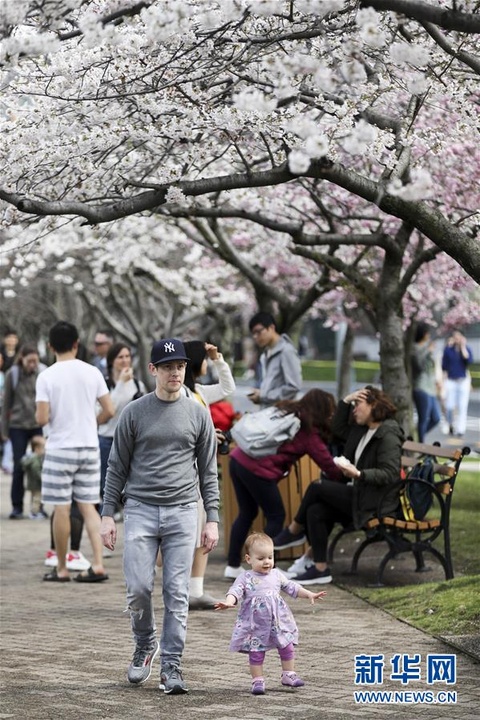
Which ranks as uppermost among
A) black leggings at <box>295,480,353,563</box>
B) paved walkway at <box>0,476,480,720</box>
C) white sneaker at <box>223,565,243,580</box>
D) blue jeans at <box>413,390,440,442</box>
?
blue jeans at <box>413,390,440,442</box>

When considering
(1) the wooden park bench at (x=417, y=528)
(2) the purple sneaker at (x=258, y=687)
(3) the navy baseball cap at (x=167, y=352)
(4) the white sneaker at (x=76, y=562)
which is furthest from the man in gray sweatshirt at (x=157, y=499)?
(4) the white sneaker at (x=76, y=562)

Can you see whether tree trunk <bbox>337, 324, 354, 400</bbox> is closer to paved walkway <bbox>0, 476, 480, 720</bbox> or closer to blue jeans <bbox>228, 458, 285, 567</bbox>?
blue jeans <bbox>228, 458, 285, 567</bbox>

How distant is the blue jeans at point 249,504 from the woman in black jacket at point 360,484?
27 centimetres

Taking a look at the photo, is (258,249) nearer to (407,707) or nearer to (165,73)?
(165,73)

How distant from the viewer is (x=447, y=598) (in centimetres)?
908

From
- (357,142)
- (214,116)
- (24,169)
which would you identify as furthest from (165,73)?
(357,142)

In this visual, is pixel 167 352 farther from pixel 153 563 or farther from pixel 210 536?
pixel 153 563

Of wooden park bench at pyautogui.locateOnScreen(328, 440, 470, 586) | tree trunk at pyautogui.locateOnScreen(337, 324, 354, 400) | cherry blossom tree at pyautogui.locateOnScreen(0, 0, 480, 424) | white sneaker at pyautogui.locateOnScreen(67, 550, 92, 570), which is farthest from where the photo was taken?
tree trunk at pyautogui.locateOnScreen(337, 324, 354, 400)

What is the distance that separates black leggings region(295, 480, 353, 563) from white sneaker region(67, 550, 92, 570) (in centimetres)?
217

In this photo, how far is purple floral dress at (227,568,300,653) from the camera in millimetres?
6793

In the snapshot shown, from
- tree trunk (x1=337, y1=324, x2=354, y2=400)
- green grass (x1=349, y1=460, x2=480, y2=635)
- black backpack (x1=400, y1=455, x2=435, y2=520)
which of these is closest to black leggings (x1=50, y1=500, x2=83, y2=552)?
green grass (x1=349, y1=460, x2=480, y2=635)

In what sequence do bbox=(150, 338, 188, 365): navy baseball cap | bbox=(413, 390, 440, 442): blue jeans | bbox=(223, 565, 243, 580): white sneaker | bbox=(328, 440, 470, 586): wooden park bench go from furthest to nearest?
bbox=(413, 390, 440, 442): blue jeans < bbox=(223, 565, 243, 580): white sneaker < bbox=(328, 440, 470, 586): wooden park bench < bbox=(150, 338, 188, 365): navy baseball cap

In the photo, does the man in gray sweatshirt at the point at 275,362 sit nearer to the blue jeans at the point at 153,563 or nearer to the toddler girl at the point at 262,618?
the blue jeans at the point at 153,563

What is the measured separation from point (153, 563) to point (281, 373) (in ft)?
16.9
